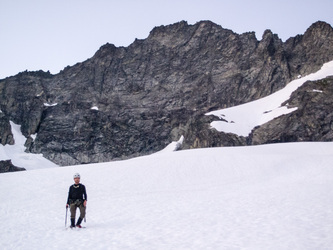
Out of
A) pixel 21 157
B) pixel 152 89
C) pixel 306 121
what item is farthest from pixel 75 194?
pixel 152 89

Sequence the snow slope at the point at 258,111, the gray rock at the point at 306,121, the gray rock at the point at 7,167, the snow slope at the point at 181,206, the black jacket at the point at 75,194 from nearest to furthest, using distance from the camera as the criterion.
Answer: the snow slope at the point at 181,206 < the black jacket at the point at 75,194 < the gray rock at the point at 306,121 < the snow slope at the point at 258,111 < the gray rock at the point at 7,167

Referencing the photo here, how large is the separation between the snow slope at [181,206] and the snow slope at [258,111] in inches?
1454

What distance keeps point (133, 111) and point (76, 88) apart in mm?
26895

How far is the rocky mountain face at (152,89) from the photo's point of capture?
8538cm

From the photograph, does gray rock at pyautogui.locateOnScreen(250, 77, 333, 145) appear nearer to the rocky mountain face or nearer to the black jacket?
the rocky mountain face

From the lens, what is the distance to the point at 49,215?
568 inches

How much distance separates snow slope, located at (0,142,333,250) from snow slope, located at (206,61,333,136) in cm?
3692

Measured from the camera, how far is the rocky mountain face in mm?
85375

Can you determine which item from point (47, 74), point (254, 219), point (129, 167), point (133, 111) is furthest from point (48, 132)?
point (254, 219)

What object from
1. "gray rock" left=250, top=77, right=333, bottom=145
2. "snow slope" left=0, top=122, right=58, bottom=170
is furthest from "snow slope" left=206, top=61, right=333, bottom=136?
"snow slope" left=0, top=122, right=58, bottom=170

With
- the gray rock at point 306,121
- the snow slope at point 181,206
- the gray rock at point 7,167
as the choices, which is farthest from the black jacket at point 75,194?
the gray rock at point 7,167

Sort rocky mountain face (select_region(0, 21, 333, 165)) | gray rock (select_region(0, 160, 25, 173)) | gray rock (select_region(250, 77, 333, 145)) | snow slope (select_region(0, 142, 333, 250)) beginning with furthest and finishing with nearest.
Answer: rocky mountain face (select_region(0, 21, 333, 165))
gray rock (select_region(0, 160, 25, 173))
gray rock (select_region(250, 77, 333, 145))
snow slope (select_region(0, 142, 333, 250))

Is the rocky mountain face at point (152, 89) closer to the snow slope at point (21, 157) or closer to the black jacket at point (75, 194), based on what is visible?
the snow slope at point (21, 157)

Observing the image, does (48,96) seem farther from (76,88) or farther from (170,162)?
(170,162)
